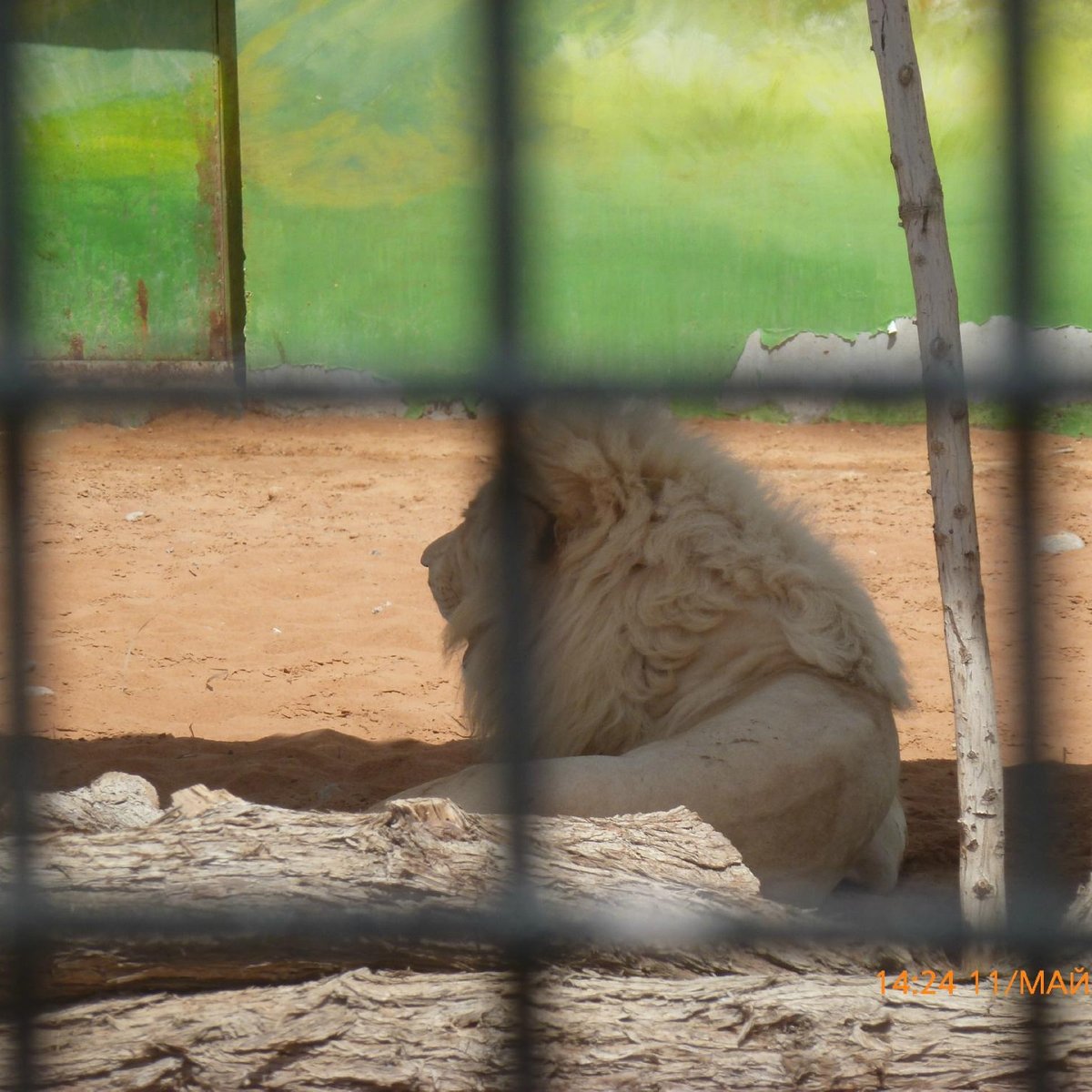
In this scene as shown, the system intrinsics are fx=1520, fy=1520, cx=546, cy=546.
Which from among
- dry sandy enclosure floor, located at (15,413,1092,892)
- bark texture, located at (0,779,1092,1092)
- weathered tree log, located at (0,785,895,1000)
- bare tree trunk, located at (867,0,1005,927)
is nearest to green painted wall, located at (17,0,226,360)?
dry sandy enclosure floor, located at (15,413,1092,892)

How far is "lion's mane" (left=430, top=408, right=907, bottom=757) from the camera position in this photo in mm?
3254

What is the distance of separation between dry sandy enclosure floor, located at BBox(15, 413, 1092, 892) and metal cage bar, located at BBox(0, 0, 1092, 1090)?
1.48m

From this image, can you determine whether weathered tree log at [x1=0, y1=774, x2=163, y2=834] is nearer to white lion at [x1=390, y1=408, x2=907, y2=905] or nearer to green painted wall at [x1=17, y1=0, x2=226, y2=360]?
white lion at [x1=390, y1=408, x2=907, y2=905]

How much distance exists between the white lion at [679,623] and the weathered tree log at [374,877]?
509mm

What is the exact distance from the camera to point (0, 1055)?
2.16 metres

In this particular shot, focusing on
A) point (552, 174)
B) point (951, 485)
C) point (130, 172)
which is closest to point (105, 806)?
point (951, 485)

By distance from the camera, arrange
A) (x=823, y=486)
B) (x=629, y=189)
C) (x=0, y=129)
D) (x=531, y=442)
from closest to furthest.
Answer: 1. (x=0, y=129)
2. (x=531, y=442)
3. (x=823, y=486)
4. (x=629, y=189)

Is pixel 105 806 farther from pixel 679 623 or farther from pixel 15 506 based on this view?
pixel 15 506

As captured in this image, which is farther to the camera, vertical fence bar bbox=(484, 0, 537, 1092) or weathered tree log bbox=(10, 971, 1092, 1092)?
weathered tree log bbox=(10, 971, 1092, 1092)

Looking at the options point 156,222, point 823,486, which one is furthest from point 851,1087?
point 156,222

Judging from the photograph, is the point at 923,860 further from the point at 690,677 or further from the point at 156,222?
the point at 156,222

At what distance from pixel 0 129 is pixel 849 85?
889 centimetres

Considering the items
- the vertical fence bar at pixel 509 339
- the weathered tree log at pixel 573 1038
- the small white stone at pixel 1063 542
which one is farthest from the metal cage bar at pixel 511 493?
the small white stone at pixel 1063 542

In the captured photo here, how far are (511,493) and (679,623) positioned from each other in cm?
199
